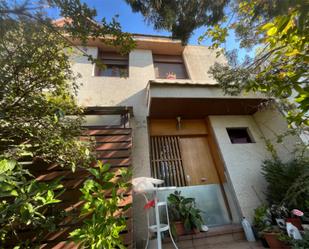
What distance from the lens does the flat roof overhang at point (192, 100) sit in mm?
3793

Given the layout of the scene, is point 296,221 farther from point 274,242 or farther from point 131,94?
point 131,94

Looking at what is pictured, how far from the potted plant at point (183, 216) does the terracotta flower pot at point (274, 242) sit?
43.9 inches

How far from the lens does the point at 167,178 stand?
3.89 meters

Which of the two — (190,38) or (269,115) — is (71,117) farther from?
(269,115)

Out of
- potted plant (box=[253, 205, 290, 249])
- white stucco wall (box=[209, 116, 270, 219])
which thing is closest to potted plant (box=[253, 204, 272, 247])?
potted plant (box=[253, 205, 290, 249])

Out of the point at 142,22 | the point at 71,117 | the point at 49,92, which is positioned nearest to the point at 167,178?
the point at 71,117

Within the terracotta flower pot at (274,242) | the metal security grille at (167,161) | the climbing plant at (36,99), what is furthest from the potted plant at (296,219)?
the climbing plant at (36,99)

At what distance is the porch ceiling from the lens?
3.97 m

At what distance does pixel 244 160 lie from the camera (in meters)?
4.13

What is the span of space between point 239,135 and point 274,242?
271 centimetres

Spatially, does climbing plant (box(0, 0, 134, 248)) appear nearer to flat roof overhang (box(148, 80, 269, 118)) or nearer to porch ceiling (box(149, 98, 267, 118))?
flat roof overhang (box(148, 80, 269, 118))

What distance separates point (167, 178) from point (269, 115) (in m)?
3.39

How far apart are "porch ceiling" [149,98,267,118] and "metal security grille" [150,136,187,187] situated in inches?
28.7

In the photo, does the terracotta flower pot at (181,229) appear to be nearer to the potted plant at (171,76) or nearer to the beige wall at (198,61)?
the potted plant at (171,76)
